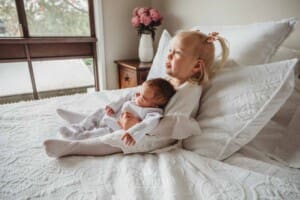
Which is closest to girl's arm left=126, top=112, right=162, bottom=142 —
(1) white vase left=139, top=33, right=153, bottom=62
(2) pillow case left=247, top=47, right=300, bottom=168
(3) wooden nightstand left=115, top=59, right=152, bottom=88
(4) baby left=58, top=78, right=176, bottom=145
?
(4) baby left=58, top=78, right=176, bottom=145

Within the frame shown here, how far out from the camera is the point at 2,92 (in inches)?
85.3

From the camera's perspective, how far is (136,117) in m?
0.93

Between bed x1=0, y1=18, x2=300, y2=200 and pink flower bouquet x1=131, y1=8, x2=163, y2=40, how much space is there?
52.4 inches

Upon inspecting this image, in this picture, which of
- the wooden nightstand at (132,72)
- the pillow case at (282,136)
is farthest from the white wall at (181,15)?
the pillow case at (282,136)

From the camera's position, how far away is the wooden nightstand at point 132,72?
78.2 inches

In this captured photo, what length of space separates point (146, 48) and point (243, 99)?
4.89ft

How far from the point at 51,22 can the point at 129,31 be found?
79 centimetres

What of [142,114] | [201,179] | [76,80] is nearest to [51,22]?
[76,80]

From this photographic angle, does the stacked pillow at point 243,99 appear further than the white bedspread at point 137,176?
Yes

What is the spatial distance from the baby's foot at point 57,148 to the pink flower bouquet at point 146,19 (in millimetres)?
1557

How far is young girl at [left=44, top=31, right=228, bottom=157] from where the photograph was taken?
803mm

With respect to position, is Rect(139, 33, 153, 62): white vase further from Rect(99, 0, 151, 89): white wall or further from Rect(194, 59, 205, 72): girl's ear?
Rect(194, 59, 205, 72): girl's ear

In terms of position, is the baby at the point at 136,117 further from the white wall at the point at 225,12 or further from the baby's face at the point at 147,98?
the white wall at the point at 225,12

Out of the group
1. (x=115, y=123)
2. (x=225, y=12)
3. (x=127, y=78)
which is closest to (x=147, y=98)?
(x=115, y=123)
